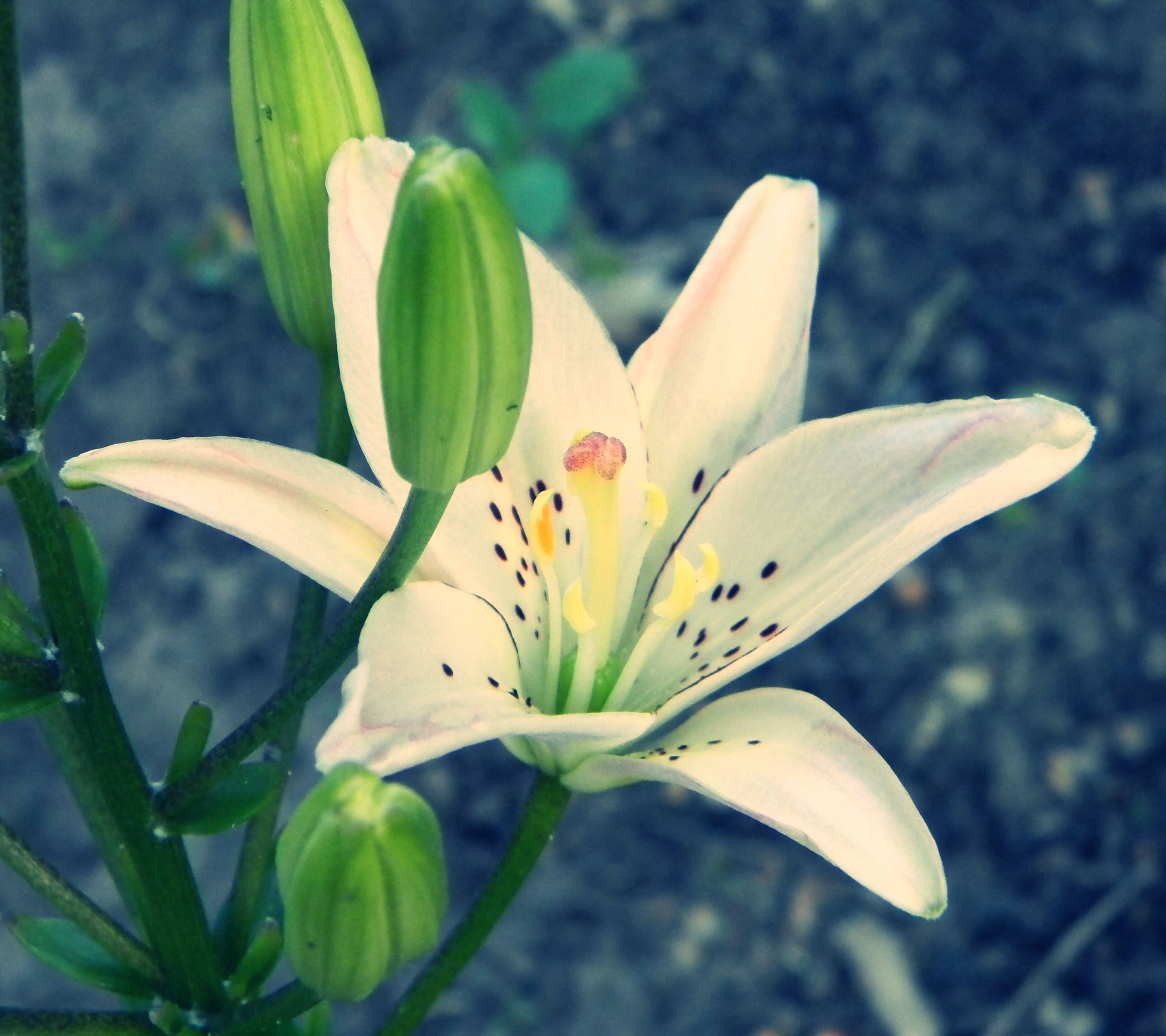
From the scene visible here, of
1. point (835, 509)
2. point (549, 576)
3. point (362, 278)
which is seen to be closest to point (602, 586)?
point (549, 576)

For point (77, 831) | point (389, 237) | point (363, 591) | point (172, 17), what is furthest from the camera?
point (172, 17)

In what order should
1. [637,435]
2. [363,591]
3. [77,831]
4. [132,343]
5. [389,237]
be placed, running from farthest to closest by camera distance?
[132,343], [77,831], [637,435], [363,591], [389,237]

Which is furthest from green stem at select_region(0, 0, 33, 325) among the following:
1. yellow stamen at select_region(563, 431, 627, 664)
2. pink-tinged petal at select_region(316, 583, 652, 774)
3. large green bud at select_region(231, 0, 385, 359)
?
yellow stamen at select_region(563, 431, 627, 664)

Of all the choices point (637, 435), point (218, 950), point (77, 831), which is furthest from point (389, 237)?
point (77, 831)

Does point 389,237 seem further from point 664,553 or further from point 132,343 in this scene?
point 132,343

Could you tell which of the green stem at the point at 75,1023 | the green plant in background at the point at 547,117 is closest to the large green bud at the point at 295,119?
the green stem at the point at 75,1023
